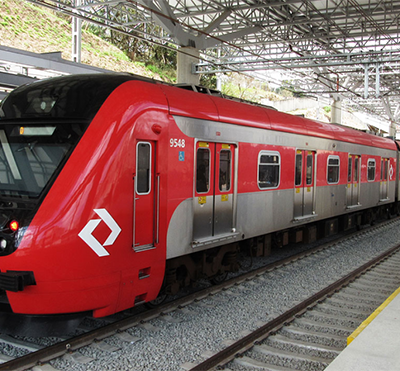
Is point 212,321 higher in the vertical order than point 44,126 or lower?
lower

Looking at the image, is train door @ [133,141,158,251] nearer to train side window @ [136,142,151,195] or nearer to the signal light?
train side window @ [136,142,151,195]

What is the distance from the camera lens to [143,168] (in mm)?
5840

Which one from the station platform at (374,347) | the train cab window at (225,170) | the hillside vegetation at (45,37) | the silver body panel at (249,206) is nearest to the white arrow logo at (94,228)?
the silver body panel at (249,206)

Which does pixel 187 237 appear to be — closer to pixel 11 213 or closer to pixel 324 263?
pixel 11 213

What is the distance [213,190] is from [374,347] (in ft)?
11.5

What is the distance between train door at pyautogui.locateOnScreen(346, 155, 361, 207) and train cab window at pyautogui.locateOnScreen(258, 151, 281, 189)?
17.2 ft

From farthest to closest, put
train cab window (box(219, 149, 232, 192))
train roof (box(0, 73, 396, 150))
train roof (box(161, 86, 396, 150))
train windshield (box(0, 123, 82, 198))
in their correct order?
train cab window (box(219, 149, 232, 192)), train roof (box(161, 86, 396, 150)), train roof (box(0, 73, 396, 150)), train windshield (box(0, 123, 82, 198))

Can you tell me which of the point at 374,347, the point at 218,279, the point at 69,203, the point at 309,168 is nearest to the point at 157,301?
the point at 218,279

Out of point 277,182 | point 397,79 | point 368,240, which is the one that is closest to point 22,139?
point 277,182

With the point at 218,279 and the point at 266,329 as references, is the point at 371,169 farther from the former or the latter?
the point at 266,329

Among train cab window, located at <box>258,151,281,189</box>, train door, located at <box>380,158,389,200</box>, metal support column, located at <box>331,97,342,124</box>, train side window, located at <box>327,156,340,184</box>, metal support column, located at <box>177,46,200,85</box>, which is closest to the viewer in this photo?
Result: train cab window, located at <box>258,151,281,189</box>

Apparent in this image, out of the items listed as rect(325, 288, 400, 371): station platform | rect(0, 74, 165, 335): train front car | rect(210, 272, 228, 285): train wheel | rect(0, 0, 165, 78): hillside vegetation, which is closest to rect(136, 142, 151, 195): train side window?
rect(0, 74, 165, 335): train front car

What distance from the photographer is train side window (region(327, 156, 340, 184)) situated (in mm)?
12219

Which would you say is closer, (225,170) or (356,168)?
(225,170)
